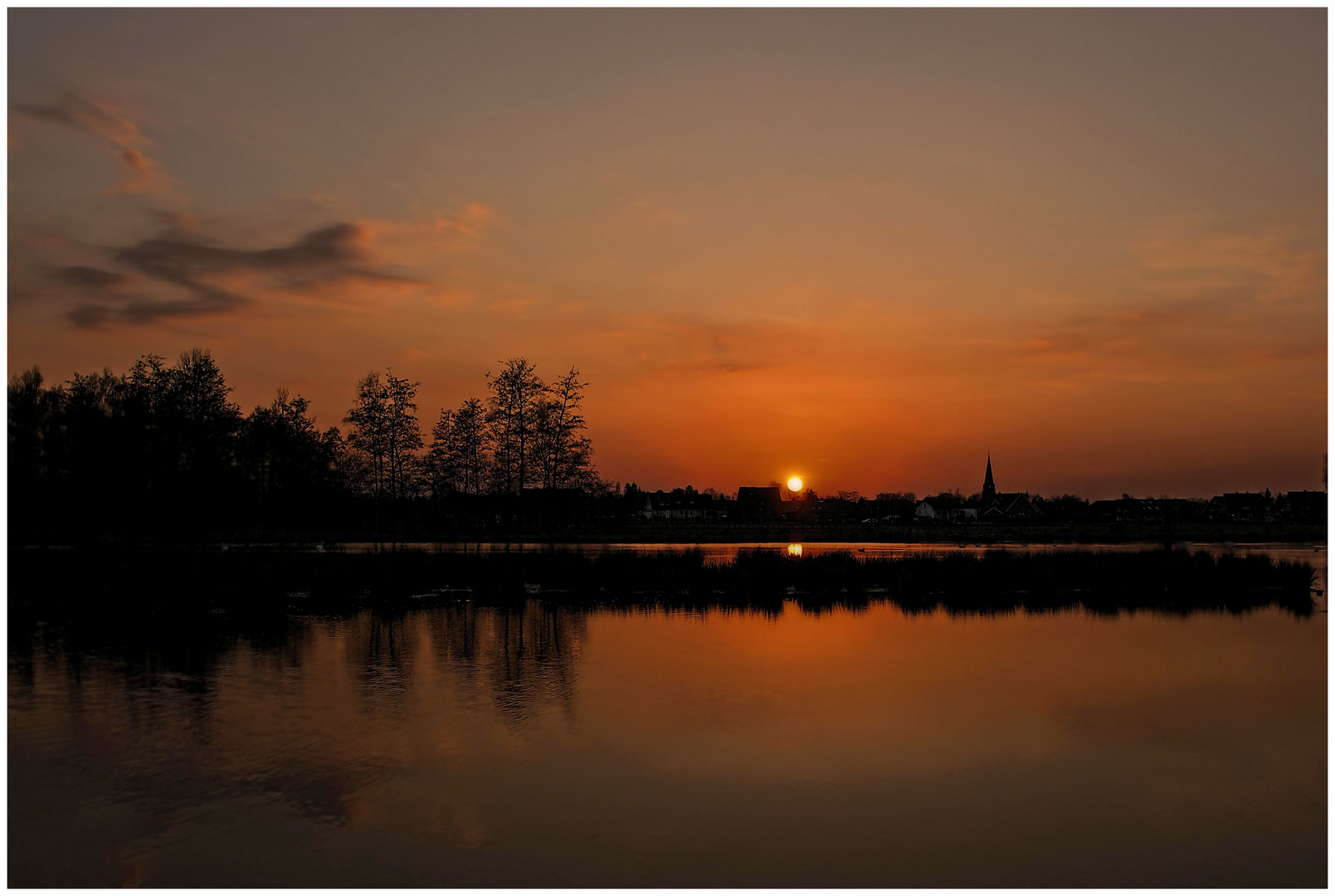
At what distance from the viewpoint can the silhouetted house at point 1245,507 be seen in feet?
473

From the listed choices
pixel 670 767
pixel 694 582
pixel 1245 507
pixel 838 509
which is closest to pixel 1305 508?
pixel 1245 507

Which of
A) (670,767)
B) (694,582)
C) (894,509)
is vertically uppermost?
(894,509)

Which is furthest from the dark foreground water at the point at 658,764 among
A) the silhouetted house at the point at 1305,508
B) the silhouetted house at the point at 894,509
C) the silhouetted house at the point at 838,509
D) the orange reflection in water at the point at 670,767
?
the silhouetted house at the point at 894,509

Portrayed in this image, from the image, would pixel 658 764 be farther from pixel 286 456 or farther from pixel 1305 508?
pixel 1305 508

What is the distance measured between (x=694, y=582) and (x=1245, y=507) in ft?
502

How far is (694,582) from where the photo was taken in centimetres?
3166

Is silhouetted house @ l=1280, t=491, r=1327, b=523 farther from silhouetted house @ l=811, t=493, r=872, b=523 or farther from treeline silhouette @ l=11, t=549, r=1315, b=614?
treeline silhouette @ l=11, t=549, r=1315, b=614

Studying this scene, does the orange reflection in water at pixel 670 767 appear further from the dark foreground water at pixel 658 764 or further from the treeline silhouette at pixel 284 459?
the treeline silhouette at pixel 284 459

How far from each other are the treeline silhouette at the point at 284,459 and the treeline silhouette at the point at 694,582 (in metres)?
15.6

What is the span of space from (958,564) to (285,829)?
28830 mm

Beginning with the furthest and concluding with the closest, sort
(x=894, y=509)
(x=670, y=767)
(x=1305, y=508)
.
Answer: (x=894, y=509), (x=1305, y=508), (x=670, y=767)

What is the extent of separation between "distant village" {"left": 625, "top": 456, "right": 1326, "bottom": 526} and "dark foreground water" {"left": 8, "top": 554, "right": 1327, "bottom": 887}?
121590 millimetres

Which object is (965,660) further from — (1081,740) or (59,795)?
(59,795)

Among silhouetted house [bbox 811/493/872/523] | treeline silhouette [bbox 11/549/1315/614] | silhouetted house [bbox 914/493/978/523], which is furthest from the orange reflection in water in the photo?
silhouetted house [bbox 914/493/978/523]
